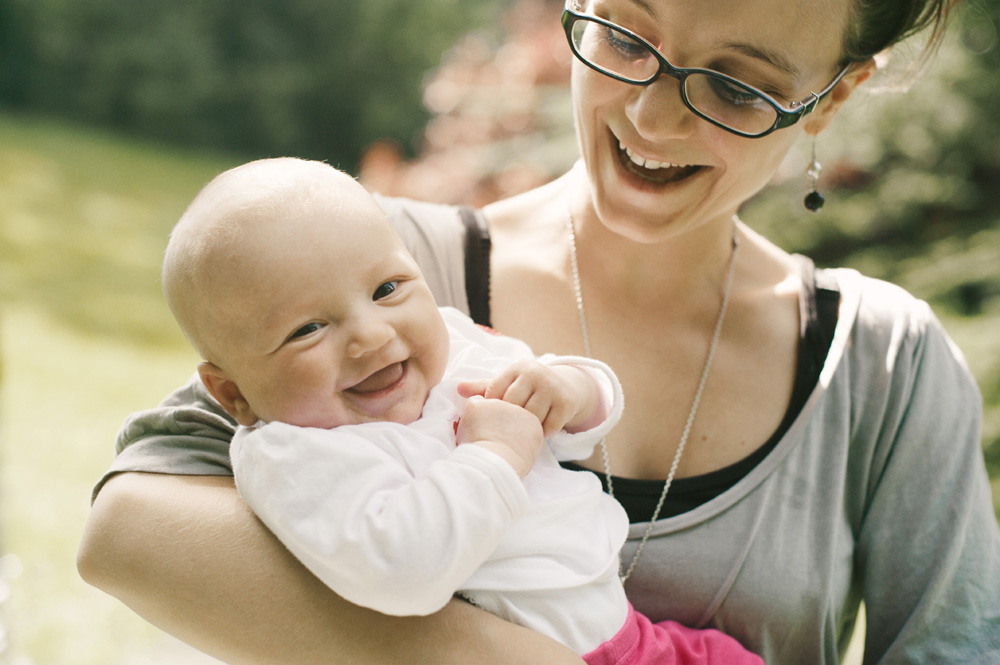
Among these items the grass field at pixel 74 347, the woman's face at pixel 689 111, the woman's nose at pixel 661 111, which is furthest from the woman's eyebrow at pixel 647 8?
the grass field at pixel 74 347

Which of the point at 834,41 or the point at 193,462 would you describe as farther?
the point at 834,41

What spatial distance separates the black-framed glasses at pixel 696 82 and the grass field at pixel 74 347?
76.0 inches

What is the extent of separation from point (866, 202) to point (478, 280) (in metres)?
3.11

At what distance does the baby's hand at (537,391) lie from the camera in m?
1.41

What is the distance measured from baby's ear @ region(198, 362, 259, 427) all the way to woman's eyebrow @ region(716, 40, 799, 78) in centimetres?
106

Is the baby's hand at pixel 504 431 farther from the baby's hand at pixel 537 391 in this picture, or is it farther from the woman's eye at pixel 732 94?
the woman's eye at pixel 732 94

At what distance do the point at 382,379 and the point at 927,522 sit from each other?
46.3 inches

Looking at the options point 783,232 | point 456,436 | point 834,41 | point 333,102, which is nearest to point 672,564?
point 456,436

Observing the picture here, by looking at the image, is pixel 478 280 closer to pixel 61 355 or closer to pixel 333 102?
pixel 61 355

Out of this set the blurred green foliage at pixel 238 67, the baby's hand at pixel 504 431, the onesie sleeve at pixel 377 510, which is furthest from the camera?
the blurred green foliage at pixel 238 67

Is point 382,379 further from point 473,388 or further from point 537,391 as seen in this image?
point 537,391

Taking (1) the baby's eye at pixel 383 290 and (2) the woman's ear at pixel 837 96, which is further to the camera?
(2) the woman's ear at pixel 837 96

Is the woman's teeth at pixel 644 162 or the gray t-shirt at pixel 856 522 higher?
the woman's teeth at pixel 644 162

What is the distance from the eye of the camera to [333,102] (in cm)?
1408
